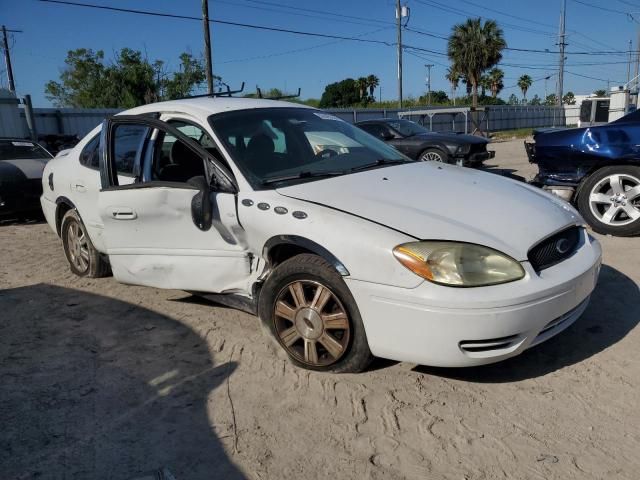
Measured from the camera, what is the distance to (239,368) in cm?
315

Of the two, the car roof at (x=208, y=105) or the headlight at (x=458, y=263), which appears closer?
the headlight at (x=458, y=263)

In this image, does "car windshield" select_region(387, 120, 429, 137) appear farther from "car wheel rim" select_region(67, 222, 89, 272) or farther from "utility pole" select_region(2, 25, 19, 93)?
"utility pole" select_region(2, 25, 19, 93)

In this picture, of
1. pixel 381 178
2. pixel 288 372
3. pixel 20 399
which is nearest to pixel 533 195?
pixel 381 178

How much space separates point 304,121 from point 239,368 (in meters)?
1.91

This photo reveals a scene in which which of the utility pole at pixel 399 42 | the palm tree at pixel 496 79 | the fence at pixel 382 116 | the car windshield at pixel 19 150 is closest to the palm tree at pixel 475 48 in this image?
the fence at pixel 382 116

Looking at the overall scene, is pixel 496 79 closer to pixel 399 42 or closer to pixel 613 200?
pixel 399 42

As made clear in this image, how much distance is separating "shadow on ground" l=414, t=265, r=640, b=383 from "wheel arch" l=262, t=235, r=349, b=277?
2.83 feet

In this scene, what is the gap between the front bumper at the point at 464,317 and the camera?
2.46m

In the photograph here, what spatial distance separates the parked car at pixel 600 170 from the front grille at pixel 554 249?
2950mm

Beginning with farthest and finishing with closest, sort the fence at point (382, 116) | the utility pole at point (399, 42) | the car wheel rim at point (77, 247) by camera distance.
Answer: the utility pole at point (399, 42) → the fence at point (382, 116) → the car wheel rim at point (77, 247)

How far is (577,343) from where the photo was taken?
3230mm

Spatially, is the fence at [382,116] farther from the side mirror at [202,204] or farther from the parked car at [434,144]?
the side mirror at [202,204]

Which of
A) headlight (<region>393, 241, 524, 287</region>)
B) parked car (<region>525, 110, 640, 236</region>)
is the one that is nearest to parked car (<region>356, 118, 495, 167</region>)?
parked car (<region>525, 110, 640, 236</region>)

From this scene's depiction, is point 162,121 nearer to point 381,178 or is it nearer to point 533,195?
point 381,178
